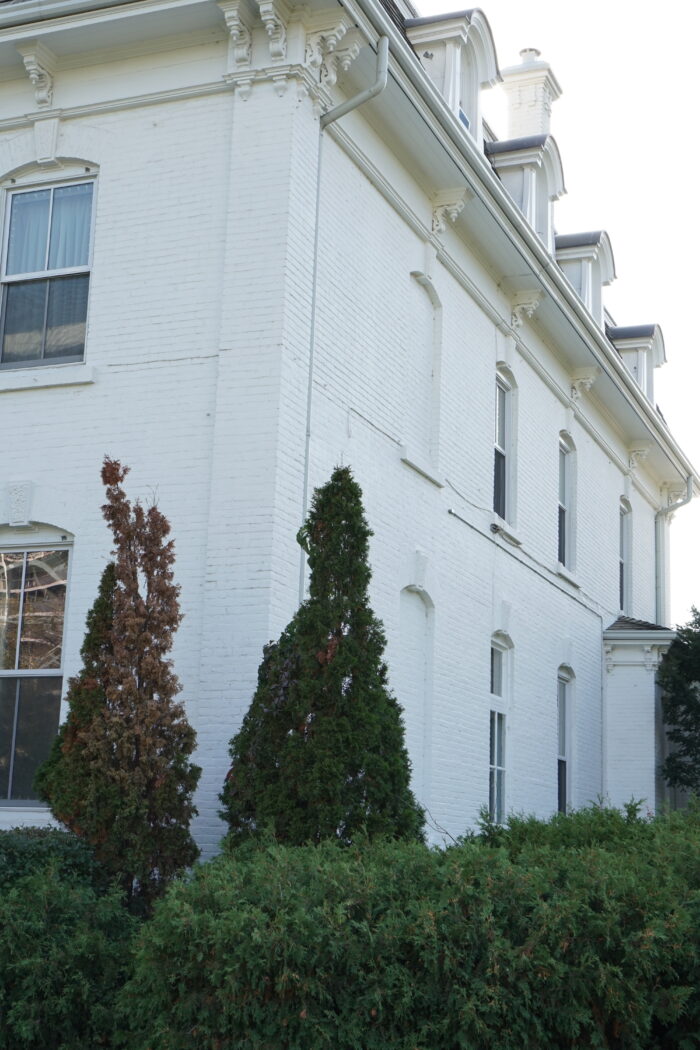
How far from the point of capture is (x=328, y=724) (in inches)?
338

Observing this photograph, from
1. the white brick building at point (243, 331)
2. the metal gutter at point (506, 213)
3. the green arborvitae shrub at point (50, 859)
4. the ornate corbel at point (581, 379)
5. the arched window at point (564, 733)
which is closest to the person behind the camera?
the green arborvitae shrub at point (50, 859)

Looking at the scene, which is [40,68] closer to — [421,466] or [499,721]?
[421,466]

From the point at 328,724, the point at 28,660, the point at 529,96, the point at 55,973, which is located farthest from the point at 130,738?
the point at 529,96

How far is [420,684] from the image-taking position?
13789 millimetres

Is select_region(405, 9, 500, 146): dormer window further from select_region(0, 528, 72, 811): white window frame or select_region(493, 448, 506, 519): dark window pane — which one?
select_region(0, 528, 72, 811): white window frame

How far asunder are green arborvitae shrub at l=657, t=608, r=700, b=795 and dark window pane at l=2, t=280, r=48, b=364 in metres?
11.6

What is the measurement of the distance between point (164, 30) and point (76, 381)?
11.0 feet

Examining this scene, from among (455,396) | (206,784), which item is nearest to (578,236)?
(455,396)

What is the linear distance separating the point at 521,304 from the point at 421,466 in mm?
4501

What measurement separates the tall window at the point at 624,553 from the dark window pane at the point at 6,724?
1421cm

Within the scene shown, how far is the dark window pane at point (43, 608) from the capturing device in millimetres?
11531

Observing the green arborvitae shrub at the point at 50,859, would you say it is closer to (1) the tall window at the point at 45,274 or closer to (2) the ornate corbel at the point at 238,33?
(1) the tall window at the point at 45,274

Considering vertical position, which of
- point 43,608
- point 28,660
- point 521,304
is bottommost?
point 28,660

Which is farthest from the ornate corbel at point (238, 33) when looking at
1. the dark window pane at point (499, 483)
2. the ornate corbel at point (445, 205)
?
the dark window pane at point (499, 483)
